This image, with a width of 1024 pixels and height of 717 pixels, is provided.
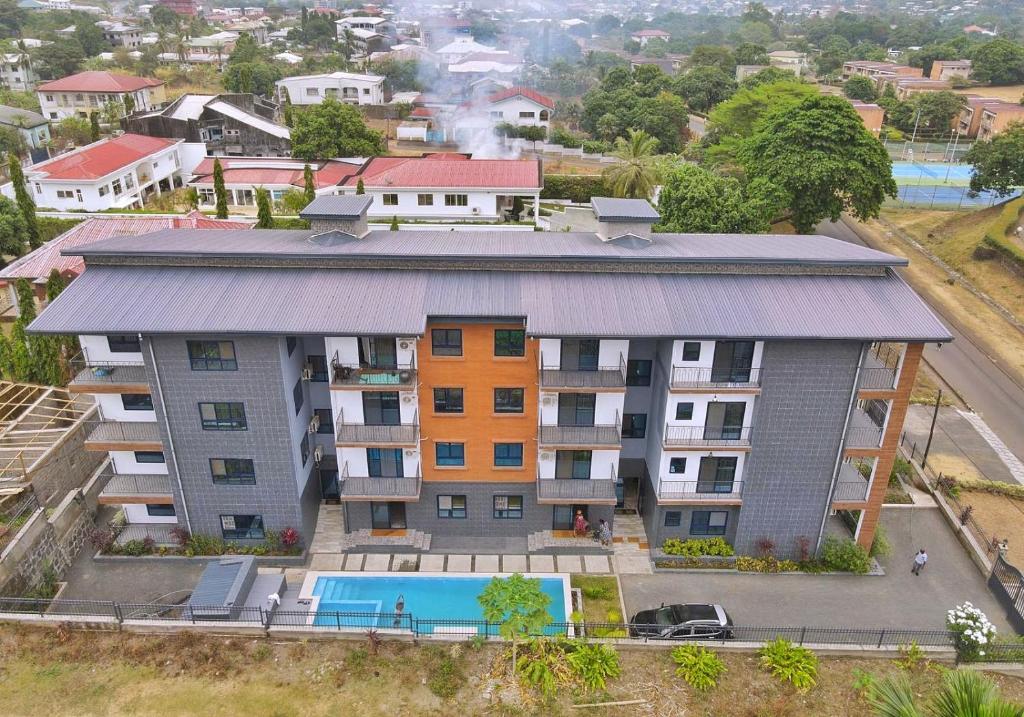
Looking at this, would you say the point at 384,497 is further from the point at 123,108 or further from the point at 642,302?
the point at 123,108

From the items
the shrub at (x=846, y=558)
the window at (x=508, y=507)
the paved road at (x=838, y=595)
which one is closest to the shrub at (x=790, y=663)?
the paved road at (x=838, y=595)

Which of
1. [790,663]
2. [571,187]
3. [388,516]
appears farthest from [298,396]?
[571,187]

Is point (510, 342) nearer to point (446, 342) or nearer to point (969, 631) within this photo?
point (446, 342)

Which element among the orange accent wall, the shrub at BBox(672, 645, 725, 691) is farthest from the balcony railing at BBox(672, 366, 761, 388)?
the shrub at BBox(672, 645, 725, 691)

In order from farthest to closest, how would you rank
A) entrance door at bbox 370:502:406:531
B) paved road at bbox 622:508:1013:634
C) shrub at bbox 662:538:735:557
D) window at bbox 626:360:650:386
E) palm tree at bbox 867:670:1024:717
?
entrance door at bbox 370:502:406:531
shrub at bbox 662:538:735:557
window at bbox 626:360:650:386
paved road at bbox 622:508:1013:634
palm tree at bbox 867:670:1024:717

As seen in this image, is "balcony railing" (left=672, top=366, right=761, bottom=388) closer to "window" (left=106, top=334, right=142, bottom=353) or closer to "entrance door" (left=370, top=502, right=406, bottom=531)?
"entrance door" (left=370, top=502, right=406, bottom=531)

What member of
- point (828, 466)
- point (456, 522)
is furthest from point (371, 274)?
point (828, 466)

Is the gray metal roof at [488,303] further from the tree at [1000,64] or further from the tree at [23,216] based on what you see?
the tree at [1000,64]
